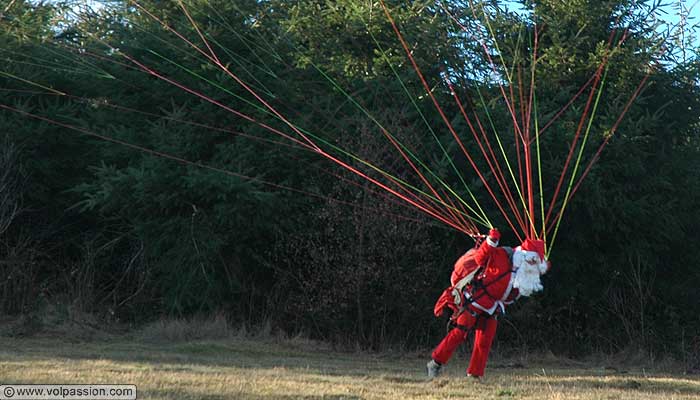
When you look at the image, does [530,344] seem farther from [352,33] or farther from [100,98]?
[100,98]

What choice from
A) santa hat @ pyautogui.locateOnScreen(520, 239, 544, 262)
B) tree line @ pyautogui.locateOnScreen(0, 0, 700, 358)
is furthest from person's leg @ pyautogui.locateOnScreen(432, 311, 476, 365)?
tree line @ pyautogui.locateOnScreen(0, 0, 700, 358)

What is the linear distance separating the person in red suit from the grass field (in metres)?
0.50

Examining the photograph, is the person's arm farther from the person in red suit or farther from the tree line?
the tree line

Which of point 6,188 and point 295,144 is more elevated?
point 295,144

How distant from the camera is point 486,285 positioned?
10727mm

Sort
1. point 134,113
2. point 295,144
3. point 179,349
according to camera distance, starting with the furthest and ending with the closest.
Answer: point 134,113
point 295,144
point 179,349

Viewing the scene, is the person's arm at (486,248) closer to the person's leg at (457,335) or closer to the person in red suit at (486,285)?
the person in red suit at (486,285)

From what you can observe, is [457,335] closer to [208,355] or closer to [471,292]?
[471,292]

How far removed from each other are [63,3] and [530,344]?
38.9 feet

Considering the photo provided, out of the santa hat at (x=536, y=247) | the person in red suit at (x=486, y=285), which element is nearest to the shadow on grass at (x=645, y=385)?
the person in red suit at (x=486, y=285)

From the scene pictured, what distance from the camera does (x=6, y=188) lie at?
17.8 metres

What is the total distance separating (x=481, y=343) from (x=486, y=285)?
69cm

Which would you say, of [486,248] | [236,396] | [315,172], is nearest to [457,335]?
[486,248]

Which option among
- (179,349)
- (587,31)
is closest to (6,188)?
(179,349)
